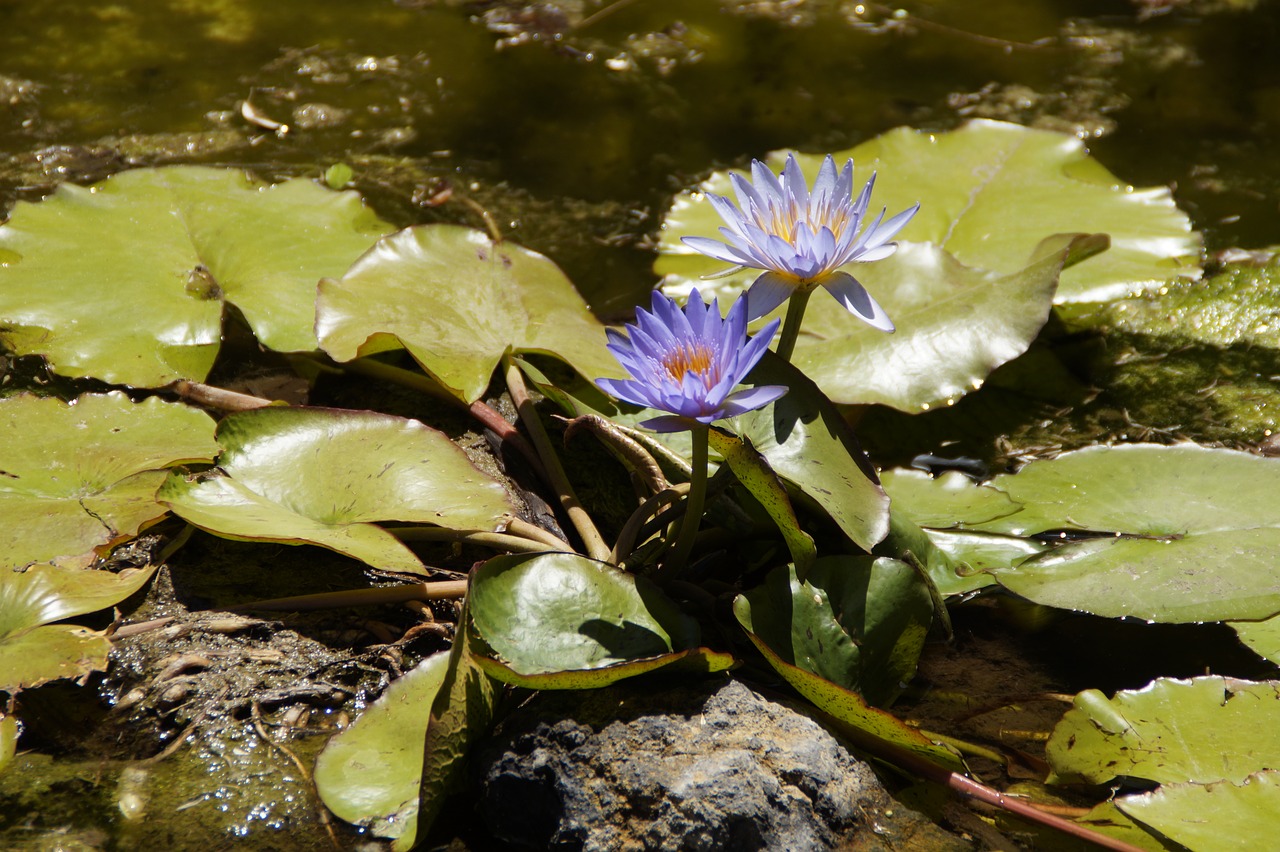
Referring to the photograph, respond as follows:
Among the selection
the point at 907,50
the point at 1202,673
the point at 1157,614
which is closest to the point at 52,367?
the point at 1157,614

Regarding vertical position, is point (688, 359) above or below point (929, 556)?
above

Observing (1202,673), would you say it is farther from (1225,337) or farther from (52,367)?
(52,367)

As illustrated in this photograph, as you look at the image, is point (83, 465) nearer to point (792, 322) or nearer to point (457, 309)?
point (457, 309)

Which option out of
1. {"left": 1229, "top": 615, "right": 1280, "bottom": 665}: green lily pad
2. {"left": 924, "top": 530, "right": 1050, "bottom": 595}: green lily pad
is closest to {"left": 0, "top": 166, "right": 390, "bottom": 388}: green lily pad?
{"left": 924, "top": 530, "right": 1050, "bottom": 595}: green lily pad

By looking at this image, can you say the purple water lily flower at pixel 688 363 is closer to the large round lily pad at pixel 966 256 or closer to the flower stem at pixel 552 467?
the flower stem at pixel 552 467

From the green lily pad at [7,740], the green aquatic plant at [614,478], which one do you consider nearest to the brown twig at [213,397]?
the green aquatic plant at [614,478]

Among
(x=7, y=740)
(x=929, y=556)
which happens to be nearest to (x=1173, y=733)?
(x=929, y=556)

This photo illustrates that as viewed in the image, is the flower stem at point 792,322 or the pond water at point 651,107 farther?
the pond water at point 651,107
